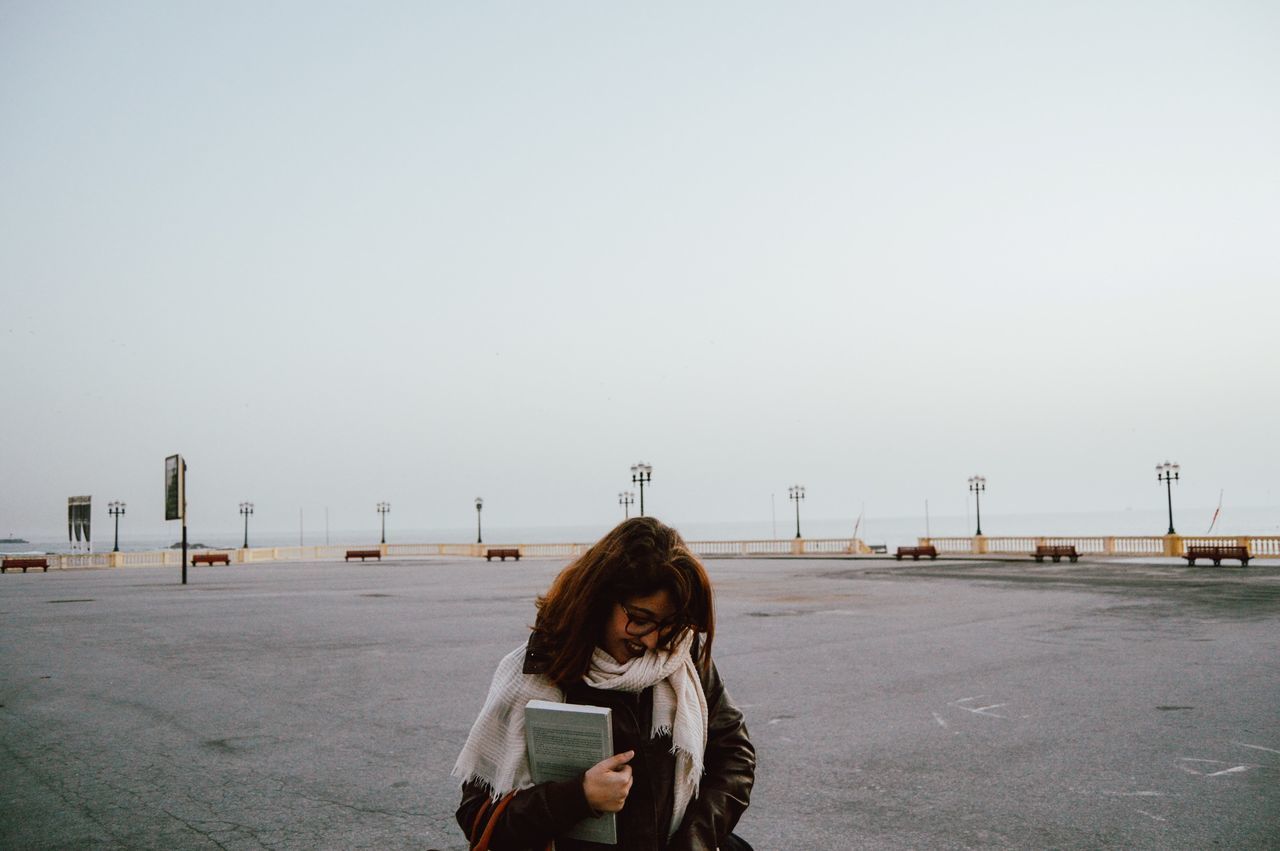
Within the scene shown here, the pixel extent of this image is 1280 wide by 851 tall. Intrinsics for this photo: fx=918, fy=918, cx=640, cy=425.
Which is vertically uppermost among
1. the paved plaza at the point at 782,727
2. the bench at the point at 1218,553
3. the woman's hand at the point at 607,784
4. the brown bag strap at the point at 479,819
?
the woman's hand at the point at 607,784

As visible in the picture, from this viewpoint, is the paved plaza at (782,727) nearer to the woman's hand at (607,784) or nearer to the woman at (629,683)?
the woman at (629,683)

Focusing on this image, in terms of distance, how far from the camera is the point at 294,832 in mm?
4941

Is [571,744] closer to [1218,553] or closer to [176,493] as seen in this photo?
[176,493]

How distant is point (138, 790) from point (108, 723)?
7.82 ft

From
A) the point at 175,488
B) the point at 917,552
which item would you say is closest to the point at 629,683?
the point at 175,488

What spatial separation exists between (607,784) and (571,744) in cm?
13

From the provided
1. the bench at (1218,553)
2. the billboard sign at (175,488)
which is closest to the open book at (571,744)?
the billboard sign at (175,488)

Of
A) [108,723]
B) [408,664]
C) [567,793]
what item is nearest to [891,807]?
[567,793]

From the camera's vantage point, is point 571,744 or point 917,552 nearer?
point 571,744

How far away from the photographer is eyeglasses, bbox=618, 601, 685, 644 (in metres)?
2.39

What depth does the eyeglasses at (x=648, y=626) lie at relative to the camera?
239cm

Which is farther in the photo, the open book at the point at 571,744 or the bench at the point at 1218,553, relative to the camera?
the bench at the point at 1218,553

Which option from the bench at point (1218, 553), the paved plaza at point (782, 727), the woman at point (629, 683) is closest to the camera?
the woman at point (629, 683)

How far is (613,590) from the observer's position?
95.0 inches
